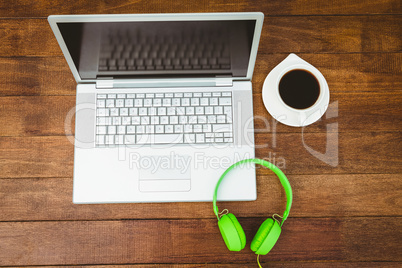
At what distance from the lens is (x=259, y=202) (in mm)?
811

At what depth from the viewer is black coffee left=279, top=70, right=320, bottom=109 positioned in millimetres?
792

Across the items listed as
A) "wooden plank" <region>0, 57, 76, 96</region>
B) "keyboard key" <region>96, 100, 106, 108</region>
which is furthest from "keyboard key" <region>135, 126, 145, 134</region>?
"wooden plank" <region>0, 57, 76, 96</region>

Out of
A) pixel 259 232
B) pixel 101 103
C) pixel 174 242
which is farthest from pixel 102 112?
pixel 259 232

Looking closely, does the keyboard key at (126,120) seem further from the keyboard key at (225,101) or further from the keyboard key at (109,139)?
the keyboard key at (225,101)

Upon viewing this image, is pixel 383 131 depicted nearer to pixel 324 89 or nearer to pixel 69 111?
pixel 324 89

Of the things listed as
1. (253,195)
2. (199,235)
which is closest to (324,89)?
(253,195)

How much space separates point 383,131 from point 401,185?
0.14 m

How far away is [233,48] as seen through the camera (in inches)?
27.4

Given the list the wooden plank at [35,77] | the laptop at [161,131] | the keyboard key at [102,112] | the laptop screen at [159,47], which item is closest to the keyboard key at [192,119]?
the laptop at [161,131]

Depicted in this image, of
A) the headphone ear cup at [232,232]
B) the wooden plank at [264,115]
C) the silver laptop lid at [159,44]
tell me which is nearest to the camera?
the silver laptop lid at [159,44]

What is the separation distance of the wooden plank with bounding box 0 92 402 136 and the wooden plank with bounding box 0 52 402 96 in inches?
0.8

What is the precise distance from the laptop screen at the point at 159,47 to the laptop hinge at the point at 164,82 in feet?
0.04

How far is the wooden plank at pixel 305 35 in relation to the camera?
2.82 feet

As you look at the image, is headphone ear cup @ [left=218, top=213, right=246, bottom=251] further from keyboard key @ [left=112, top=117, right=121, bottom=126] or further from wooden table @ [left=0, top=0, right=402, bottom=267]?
keyboard key @ [left=112, top=117, right=121, bottom=126]
